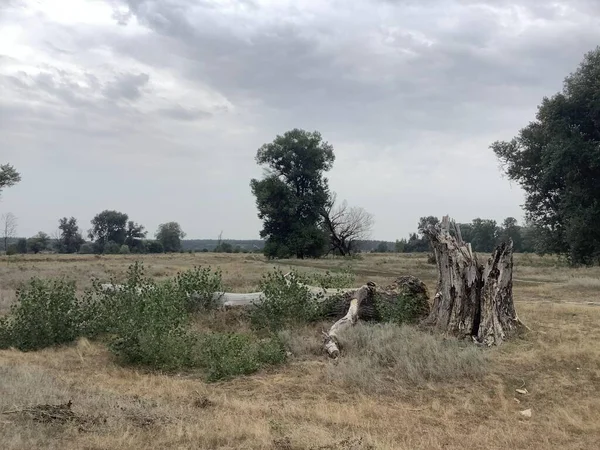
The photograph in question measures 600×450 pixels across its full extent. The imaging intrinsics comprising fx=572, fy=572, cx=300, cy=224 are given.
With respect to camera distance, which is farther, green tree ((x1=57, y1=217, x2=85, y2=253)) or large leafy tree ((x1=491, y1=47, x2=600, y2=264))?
green tree ((x1=57, y1=217, x2=85, y2=253))

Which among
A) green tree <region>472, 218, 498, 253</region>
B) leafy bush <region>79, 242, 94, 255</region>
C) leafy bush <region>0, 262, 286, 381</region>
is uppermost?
green tree <region>472, 218, 498, 253</region>

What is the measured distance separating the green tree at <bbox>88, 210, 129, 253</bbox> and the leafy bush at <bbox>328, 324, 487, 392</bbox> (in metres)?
83.5

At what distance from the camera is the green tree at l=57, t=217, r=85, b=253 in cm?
8438

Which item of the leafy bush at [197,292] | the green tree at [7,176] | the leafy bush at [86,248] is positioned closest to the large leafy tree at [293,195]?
the green tree at [7,176]

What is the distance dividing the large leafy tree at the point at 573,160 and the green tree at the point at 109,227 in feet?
230

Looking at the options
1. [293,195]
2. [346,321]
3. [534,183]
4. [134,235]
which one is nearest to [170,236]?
[134,235]

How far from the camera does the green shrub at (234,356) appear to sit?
786 centimetres

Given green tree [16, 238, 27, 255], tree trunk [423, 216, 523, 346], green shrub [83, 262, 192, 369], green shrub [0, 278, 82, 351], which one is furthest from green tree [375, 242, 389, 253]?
green shrub [0, 278, 82, 351]

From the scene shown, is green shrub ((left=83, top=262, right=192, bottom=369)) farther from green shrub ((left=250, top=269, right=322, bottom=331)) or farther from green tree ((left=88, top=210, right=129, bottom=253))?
green tree ((left=88, top=210, right=129, bottom=253))

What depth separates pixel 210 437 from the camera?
4.91m

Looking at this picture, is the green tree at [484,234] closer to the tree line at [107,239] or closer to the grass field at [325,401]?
the tree line at [107,239]

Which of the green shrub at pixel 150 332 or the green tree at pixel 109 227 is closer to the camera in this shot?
the green shrub at pixel 150 332

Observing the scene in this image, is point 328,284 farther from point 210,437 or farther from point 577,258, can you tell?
point 577,258

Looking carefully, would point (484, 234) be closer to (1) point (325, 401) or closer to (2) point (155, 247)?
(2) point (155, 247)
